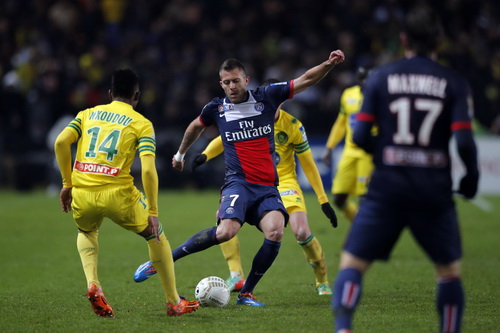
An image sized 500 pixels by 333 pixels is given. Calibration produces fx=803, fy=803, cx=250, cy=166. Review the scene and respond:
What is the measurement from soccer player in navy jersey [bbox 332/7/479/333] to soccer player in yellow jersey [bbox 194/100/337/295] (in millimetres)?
3271

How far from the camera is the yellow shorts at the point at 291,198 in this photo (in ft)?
28.9

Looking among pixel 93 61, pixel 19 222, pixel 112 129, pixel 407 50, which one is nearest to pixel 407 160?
pixel 407 50

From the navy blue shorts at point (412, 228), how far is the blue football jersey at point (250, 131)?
286cm

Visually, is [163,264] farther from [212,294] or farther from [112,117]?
[112,117]

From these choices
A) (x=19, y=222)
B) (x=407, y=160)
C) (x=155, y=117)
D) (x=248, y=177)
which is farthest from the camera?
(x=155, y=117)

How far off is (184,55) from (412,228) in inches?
724

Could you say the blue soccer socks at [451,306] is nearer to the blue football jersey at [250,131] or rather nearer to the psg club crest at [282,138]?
the blue football jersey at [250,131]

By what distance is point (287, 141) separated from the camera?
884 centimetres

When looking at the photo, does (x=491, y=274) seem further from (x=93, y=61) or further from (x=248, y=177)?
(x=93, y=61)

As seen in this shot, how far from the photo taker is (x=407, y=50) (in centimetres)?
533

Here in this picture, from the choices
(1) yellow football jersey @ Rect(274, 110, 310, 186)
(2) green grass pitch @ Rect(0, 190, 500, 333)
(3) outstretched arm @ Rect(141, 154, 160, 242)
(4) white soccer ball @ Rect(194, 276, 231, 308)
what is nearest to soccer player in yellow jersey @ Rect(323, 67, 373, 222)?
(2) green grass pitch @ Rect(0, 190, 500, 333)

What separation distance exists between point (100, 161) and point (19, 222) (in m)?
9.61

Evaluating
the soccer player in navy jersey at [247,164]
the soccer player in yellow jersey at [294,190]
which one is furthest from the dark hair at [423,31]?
the soccer player in yellow jersey at [294,190]

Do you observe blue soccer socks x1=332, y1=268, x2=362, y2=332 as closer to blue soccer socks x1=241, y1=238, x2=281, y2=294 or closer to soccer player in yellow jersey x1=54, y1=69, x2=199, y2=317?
soccer player in yellow jersey x1=54, y1=69, x2=199, y2=317
